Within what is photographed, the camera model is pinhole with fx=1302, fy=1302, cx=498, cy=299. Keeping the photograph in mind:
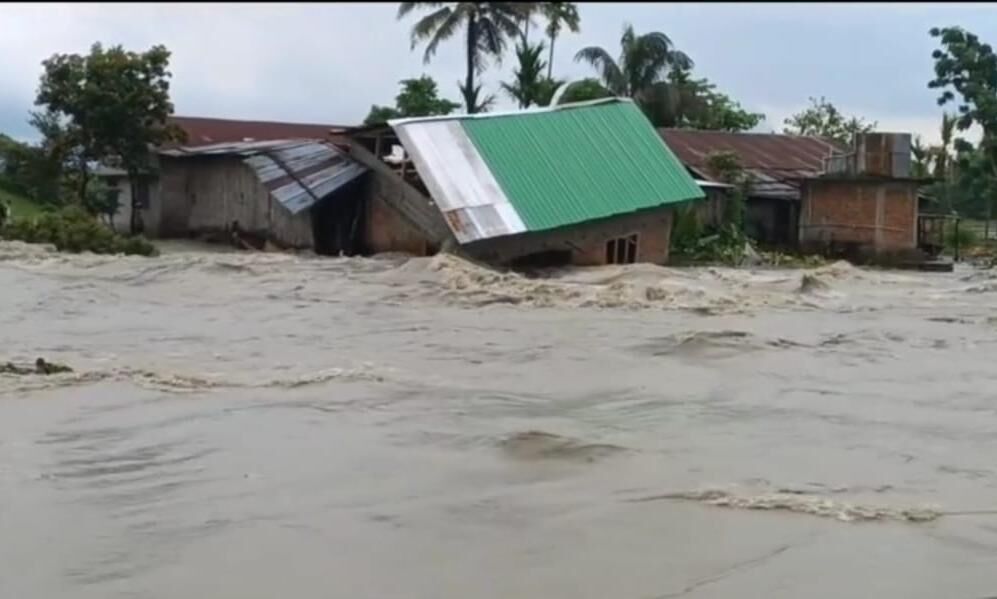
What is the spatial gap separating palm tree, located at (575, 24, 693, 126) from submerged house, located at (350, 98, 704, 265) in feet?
31.4

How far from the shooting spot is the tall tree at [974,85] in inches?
1150

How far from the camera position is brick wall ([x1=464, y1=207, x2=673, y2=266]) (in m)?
20.9

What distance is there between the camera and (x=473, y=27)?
107ft

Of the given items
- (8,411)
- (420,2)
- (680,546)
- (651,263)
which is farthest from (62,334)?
(420,2)

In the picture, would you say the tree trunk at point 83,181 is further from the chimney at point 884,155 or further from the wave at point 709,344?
the wave at point 709,344

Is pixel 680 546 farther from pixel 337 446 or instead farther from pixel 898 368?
pixel 898 368

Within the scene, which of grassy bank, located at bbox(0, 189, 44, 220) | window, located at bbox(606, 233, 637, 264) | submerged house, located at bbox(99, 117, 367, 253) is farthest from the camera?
grassy bank, located at bbox(0, 189, 44, 220)

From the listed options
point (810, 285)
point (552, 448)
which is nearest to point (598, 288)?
point (810, 285)

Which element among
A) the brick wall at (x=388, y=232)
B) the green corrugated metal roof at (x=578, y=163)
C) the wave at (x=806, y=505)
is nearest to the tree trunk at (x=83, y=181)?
the brick wall at (x=388, y=232)

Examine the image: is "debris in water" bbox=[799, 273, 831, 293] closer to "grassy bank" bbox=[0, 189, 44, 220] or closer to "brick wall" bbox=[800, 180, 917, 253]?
"brick wall" bbox=[800, 180, 917, 253]

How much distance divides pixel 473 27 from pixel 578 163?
1117 centimetres

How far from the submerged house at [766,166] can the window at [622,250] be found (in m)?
4.67

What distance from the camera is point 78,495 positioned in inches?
236

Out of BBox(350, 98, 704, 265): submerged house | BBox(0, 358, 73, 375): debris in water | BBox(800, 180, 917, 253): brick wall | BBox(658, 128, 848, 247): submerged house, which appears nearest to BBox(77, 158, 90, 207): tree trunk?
BBox(350, 98, 704, 265): submerged house
